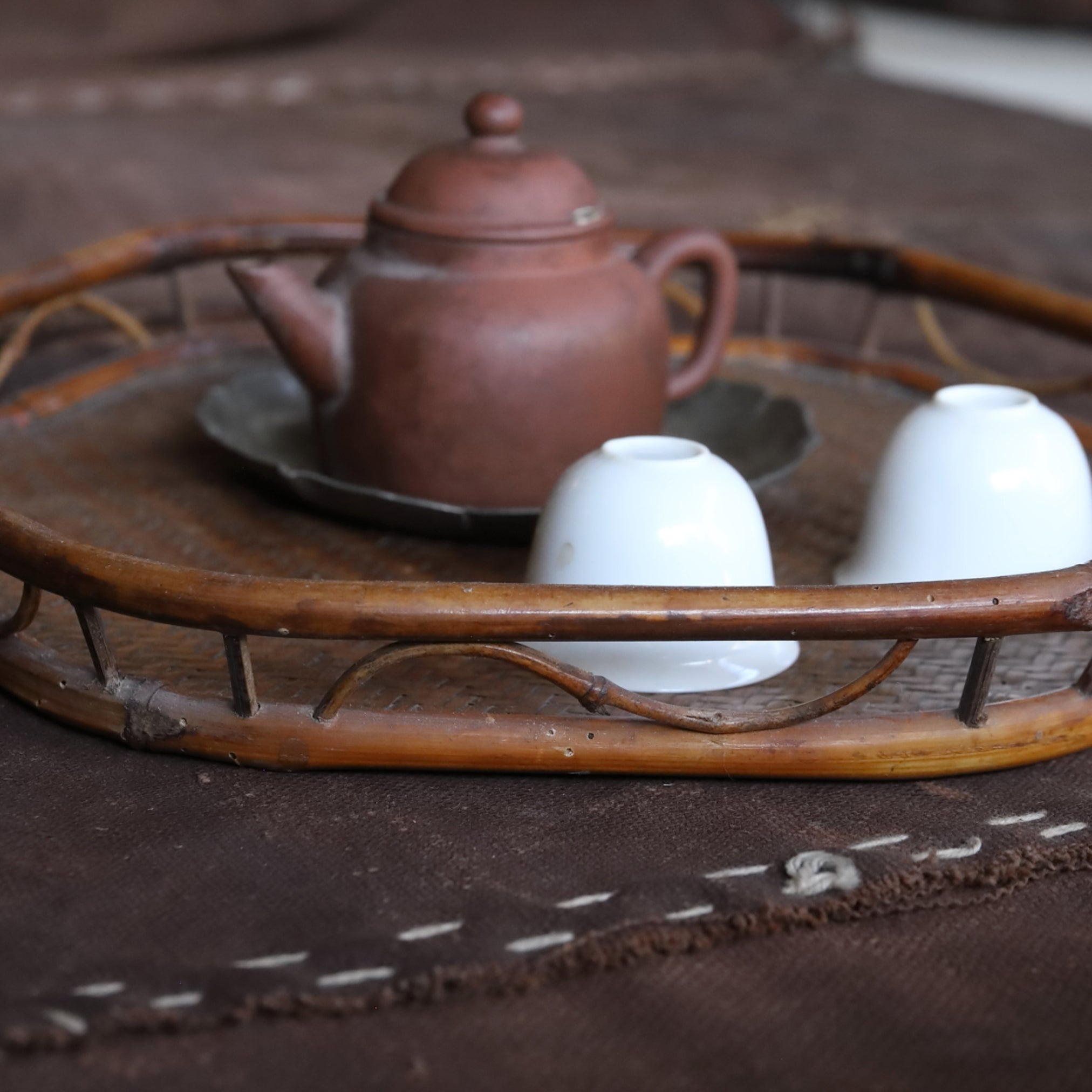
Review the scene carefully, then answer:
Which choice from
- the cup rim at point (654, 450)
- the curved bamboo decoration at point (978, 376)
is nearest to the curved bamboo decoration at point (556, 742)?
the cup rim at point (654, 450)

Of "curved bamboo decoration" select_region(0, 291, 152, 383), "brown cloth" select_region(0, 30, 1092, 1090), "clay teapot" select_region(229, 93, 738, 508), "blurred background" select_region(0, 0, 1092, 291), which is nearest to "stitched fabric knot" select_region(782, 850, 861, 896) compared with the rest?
"brown cloth" select_region(0, 30, 1092, 1090)

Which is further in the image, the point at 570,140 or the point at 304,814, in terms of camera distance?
the point at 570,140

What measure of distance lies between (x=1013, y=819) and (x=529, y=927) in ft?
0.55

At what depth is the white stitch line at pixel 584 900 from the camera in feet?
1.37

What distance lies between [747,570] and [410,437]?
171 millimetres

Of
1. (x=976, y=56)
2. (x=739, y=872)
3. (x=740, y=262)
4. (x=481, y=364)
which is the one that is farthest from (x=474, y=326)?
(x=976, y=56)

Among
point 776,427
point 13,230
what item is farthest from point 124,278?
point 776,427

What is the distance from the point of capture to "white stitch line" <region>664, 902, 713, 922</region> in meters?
0.42

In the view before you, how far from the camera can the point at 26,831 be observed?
17.9 inches

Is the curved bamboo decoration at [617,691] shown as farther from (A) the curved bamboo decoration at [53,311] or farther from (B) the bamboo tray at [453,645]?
(A) the curved bamboo decoration at [53,311]

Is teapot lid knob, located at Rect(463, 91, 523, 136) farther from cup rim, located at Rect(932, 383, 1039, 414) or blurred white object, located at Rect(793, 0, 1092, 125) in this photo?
blurred white object, located at Rect(793, 0, 1092, 125)

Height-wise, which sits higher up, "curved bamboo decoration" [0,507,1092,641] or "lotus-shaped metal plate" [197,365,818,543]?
"curved bamboo decoration" [0,507,1092,641]

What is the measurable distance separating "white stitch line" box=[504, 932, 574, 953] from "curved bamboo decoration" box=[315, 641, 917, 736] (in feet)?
0.25

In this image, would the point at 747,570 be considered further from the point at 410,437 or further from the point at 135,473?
the point at 135,473
